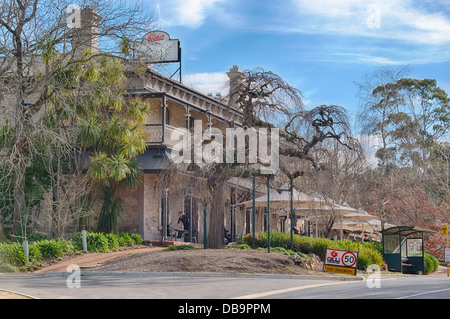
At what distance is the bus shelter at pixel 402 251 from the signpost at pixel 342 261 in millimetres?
6475

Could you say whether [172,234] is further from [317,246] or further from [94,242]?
[317,246]

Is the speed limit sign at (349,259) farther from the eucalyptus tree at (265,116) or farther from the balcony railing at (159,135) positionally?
the balcony railing at (159,135)

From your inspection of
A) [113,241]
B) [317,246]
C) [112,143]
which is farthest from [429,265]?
[112,143]

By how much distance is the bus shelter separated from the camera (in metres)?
26.1

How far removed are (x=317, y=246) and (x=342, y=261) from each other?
427 centimetres

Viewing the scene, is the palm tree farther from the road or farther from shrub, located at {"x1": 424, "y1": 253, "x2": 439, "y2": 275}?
shrub, located at {"x1": 424, "y1": 253, "x2": 439, "y2": 275}

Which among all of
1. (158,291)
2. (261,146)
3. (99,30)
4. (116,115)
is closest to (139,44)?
(99,30)

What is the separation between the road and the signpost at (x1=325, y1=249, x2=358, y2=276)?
9.48 ft

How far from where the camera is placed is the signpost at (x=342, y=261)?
19.8 meters

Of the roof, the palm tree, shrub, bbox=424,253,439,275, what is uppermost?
the palm tree

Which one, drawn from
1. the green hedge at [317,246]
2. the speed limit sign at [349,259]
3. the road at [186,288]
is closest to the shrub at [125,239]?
the green hedge at [317,246]

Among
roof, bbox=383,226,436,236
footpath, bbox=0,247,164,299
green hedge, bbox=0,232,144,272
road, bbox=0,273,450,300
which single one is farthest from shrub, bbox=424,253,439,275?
footpath, bbox=0,247,164,299

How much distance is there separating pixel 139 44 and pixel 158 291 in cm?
1006

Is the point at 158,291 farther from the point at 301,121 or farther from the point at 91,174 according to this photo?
the point at 91,174
